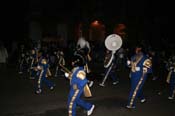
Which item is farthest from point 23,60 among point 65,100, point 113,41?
point 113,41

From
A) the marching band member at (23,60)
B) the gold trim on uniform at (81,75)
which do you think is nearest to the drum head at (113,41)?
the gold trim on uniform at (81,75)

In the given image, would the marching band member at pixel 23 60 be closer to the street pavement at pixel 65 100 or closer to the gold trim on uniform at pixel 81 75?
the street pavement at pixel 65 100

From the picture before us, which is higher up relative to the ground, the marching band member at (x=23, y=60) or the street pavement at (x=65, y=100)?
the marching band member at (x=23, y=60)

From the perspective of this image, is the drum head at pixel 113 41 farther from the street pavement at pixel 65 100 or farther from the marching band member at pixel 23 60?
the marching band member at pixel 23 60

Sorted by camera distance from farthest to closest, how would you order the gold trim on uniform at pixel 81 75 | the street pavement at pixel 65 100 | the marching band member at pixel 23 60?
the marching band member at pixel 23 60 → the street pavement at pixel 65 100 → the gold trim on uniform at pixel 81 75

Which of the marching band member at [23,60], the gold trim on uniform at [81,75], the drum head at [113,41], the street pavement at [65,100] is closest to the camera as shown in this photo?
the gold trim on uniform at [81,75]

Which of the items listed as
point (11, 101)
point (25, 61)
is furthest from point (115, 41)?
point (25, 61)

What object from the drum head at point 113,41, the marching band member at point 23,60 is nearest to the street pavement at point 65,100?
the drum head at point 113,41

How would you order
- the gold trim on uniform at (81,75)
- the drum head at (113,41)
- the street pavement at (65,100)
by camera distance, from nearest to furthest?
the gold trim on uniform at (81,75) < the street pavement at (65,100) < the drum head at (113,41)

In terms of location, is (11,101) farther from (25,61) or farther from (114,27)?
(114,27)

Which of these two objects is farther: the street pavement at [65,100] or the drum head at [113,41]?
the drum head at [113,41]

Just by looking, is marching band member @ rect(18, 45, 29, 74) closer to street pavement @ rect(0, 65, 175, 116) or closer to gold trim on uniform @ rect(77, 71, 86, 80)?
street pavement @ rect(0, 65, 175, 116)

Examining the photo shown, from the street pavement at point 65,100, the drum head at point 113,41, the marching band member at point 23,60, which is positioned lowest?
the street pavement at point 65,100

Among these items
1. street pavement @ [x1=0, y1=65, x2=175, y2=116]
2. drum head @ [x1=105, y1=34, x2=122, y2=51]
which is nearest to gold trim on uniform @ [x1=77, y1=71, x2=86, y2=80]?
street pavement @ [x1=0, y1=65, x2=175, y2=116]
